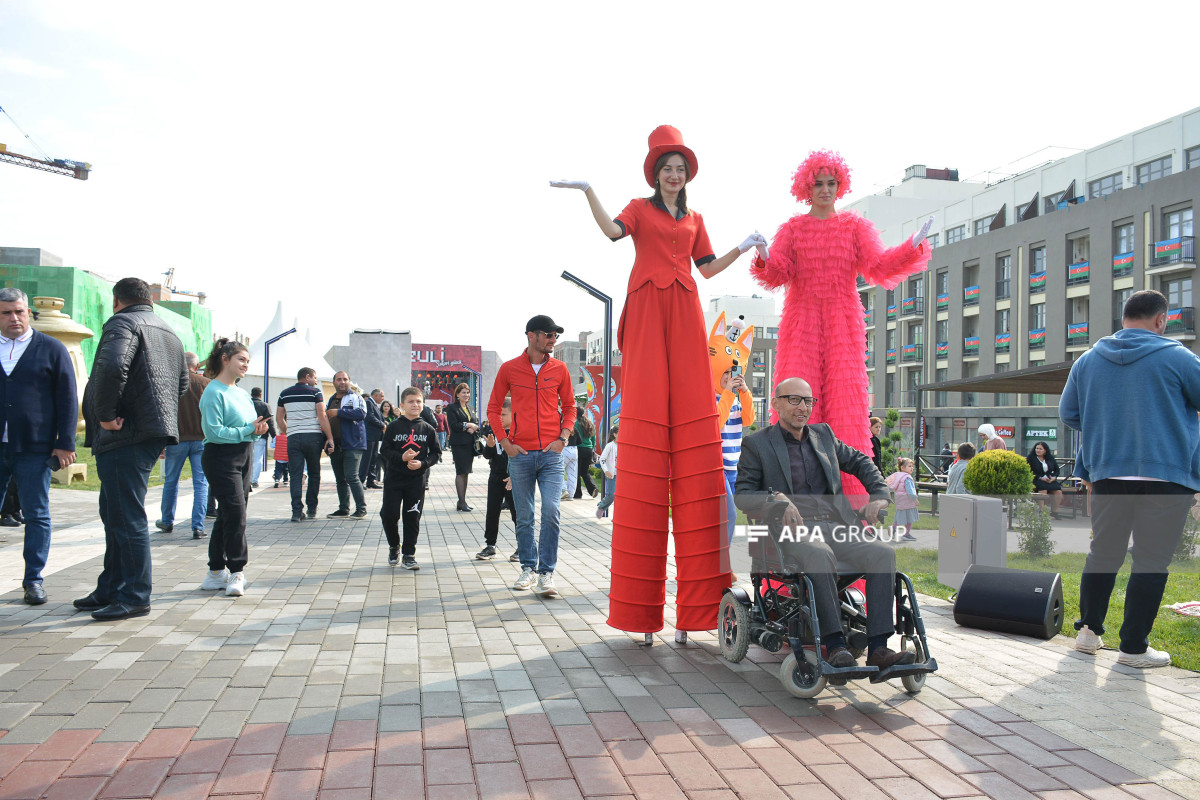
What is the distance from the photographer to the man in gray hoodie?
185 inches

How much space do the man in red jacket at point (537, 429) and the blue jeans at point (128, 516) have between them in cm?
244

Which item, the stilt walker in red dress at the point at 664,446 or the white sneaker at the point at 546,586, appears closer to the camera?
the stilt walker in red dress at the point at 664,446

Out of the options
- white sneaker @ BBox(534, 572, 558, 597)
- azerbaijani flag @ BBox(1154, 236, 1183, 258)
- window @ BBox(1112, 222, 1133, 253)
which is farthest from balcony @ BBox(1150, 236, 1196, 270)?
white sneaker @ BBox(534, 572, 558, 597)

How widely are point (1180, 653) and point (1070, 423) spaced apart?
145 cm

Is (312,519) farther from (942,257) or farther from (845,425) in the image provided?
(942,257)

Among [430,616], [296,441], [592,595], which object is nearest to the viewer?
[430,616]

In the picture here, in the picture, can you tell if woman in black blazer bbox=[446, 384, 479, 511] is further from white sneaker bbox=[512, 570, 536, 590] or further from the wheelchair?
the wheelchair

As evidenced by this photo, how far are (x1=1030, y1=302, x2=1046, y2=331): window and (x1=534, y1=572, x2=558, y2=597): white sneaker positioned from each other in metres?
50.2

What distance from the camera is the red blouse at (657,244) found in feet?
16.2

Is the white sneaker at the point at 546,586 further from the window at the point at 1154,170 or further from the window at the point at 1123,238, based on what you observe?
the window at the point at 1154,170

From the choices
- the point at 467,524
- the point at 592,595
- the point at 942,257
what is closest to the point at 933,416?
the point at 942,257

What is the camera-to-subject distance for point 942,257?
58.2 meters

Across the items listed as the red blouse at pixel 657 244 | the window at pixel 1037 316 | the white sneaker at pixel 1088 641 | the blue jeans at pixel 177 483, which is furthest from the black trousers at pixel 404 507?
the window at pixel 1037 316

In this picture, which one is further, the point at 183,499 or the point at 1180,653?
the point at 183,499
